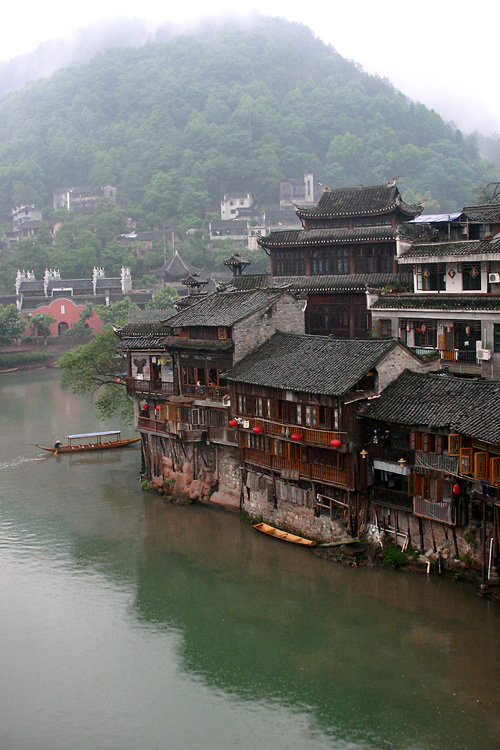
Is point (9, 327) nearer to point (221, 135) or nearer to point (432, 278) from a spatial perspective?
point (432, 278)

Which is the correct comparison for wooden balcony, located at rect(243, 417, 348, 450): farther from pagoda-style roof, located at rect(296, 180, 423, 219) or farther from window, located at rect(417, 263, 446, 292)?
pagoda-style roof, located at rect(296, 180, 423, 219)

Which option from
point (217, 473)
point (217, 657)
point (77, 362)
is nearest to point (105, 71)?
point (77, 362)

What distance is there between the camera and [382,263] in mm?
42719

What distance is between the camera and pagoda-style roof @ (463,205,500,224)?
1419 inches

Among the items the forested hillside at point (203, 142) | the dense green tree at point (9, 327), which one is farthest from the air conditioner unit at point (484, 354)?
the forested hillside at point (203, 142)

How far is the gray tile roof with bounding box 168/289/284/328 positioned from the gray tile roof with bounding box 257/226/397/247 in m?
8.62

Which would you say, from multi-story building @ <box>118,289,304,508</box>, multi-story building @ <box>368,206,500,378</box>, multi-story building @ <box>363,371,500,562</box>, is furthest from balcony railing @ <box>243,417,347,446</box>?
multi-story building @ <box>368,206,500,378</box>

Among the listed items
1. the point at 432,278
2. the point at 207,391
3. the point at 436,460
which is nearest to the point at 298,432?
the point at 436,460

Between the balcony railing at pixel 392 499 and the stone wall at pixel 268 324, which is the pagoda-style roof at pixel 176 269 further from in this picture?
the balcony railing at pixel 392 499

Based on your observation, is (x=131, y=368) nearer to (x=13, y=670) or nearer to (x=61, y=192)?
(x=13, y=670)

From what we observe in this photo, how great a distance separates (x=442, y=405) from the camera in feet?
85.3

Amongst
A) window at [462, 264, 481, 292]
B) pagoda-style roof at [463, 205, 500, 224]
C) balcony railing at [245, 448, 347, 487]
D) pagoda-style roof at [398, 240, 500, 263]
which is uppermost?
pagoda-style roof at [463, 205, 500, 224]

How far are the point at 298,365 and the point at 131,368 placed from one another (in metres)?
11.2

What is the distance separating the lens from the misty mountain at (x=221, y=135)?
145125 millimetres
